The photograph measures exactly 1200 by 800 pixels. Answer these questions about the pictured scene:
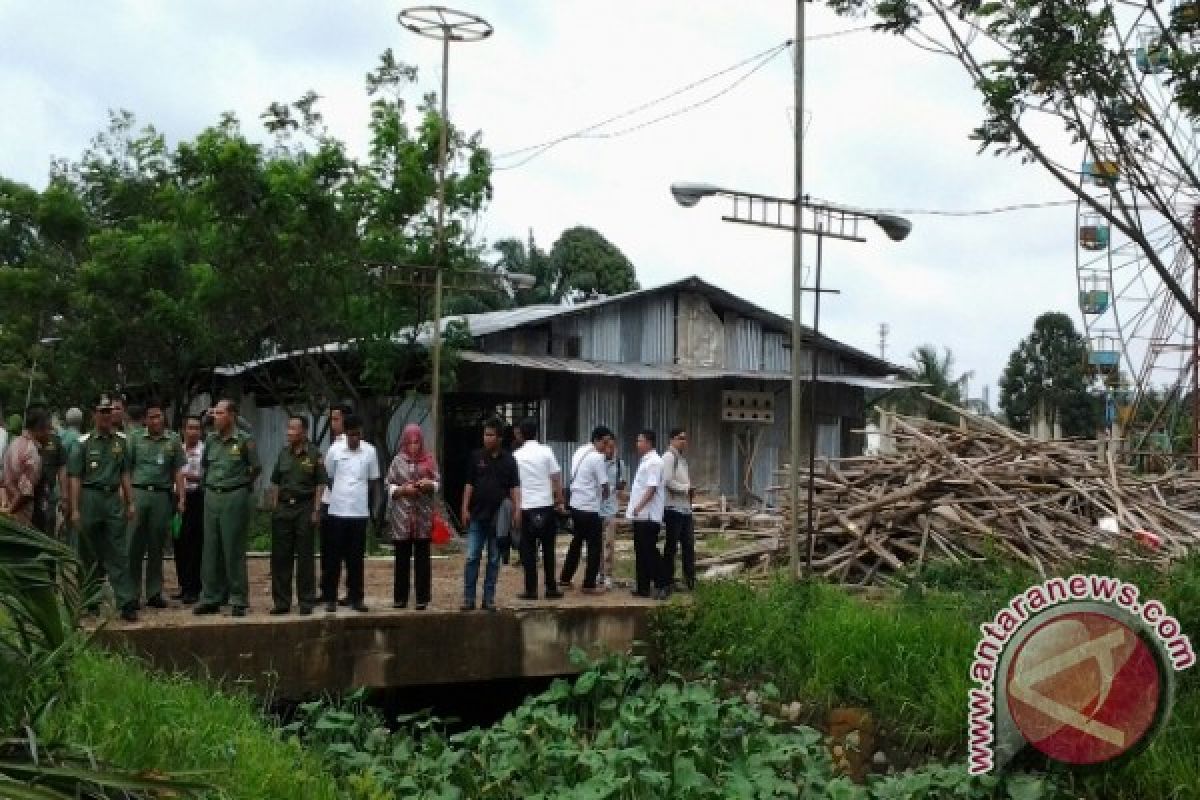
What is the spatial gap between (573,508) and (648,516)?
0.75 metres

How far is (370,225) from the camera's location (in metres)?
18.8

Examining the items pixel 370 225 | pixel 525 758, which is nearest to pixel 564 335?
pixel 370 225

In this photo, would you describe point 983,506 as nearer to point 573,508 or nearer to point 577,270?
point 573,508

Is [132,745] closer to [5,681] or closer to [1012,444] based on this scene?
[5,681]

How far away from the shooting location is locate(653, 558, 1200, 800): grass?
7.27 m

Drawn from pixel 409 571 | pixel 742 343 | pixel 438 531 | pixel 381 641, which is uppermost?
pixel 742 343

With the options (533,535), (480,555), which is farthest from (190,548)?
(533,535)

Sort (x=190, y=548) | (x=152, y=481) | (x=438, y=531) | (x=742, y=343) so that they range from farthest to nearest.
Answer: (x=742, y=343) → (x=438, y=531) → (x=190, y=548) → (x=152, y=481)

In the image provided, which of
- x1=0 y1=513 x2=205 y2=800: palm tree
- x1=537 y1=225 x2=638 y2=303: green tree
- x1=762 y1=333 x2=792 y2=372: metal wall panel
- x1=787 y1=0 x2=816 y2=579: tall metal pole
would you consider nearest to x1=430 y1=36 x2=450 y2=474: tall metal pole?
x1=787 y1=0 x2=816 y2=579: tall metal pole

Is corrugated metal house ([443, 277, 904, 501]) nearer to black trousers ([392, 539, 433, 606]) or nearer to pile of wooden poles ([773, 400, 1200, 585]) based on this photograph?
pile of wooden poles ([773, 400, 1200, 585])

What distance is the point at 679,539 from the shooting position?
12.3 metres

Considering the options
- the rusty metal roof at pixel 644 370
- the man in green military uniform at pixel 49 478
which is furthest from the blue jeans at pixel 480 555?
the rusty metal roof at pixel 644 370

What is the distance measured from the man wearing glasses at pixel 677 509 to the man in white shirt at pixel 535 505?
42.0 inches

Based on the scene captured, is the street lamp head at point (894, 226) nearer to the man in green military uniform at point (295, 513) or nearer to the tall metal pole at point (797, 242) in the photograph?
the tall metal pole at point (797, 242)
